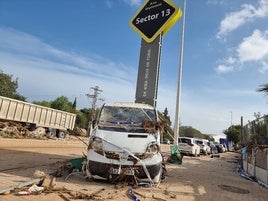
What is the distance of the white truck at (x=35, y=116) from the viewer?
20.1m

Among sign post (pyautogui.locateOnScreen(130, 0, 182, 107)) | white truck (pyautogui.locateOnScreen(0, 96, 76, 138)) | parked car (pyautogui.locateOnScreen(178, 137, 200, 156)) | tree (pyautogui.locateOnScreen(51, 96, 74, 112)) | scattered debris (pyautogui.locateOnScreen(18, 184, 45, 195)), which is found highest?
tree (pyautogui.locateOnScreen(51, 96, 74, 112))

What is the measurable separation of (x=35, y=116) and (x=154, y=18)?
15967mm

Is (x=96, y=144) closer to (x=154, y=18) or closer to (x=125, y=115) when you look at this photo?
(x=125, y=115)

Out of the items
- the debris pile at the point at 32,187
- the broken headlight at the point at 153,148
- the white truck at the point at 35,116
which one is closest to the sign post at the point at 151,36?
the broken headlight at the point at 153,148

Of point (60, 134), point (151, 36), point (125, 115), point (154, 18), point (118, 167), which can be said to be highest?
point (154, 18)

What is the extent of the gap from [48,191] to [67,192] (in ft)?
1.16

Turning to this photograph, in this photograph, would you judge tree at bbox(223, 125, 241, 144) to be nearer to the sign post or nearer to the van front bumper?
the sign post

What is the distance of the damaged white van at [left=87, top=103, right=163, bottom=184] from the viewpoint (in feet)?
19.3

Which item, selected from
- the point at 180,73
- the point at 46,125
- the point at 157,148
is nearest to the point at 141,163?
the point at 157,148

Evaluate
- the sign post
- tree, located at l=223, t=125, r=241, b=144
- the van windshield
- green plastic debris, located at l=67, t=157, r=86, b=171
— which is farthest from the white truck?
tree, located at l=223, t=125, r=241, b=144

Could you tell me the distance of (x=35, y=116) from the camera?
23.5m

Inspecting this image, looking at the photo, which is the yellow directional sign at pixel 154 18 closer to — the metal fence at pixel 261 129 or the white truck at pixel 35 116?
the metal fence at pixel 261 129

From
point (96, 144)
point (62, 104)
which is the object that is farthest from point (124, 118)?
point (62, 104)

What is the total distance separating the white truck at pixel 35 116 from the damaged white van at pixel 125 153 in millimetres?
16093
